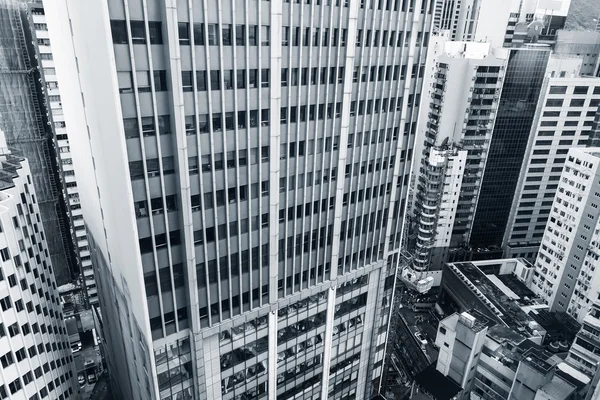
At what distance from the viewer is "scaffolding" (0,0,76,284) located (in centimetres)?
9162

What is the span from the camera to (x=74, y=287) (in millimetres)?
108375

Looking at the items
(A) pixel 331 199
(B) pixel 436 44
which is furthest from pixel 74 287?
(B) pixel 436 44

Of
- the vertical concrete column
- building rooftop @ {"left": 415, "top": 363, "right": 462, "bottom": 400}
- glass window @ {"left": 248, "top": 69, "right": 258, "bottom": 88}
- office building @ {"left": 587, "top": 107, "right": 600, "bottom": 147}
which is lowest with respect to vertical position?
building rooftop @ {"left": 415, "top": 363, "right": 462, "bottom": 400}

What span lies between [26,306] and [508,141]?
117m

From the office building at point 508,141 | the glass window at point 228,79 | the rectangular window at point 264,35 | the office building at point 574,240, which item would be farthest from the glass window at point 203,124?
the office building at point 508,141

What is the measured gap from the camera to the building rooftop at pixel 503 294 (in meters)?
94.4

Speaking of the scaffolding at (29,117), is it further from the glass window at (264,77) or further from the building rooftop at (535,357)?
the building rooftop at (535,357)

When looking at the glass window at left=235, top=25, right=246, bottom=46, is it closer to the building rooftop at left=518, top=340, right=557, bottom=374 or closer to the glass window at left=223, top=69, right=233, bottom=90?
the glass window at left=223, top=69, right=233, bottom=90

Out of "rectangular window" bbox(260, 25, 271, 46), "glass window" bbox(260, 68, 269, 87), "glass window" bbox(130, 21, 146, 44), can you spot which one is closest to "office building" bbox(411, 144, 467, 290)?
"glass window" bbox(260, 68, 269, 87)

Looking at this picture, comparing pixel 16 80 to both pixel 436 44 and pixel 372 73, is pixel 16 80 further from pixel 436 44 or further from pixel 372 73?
pixel 436 44

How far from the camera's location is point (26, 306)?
161 feet

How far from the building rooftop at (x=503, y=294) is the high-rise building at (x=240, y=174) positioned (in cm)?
4715

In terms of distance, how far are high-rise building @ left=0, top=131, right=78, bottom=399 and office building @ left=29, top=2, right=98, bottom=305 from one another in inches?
1308

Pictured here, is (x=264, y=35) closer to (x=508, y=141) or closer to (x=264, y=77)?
(x=264, y=77)
